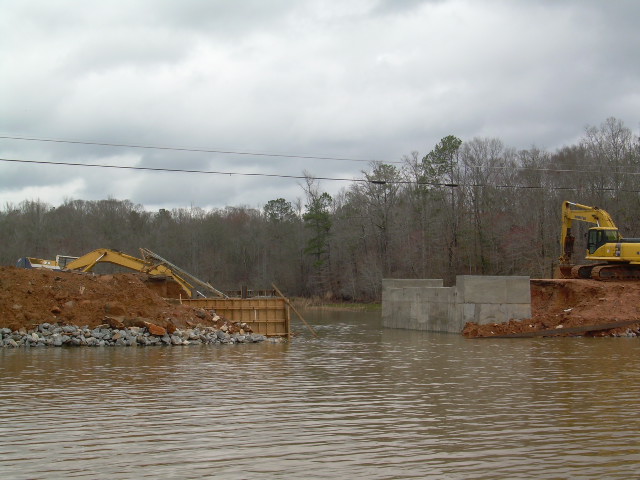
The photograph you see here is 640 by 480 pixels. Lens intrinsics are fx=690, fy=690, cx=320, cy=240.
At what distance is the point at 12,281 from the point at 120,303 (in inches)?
159

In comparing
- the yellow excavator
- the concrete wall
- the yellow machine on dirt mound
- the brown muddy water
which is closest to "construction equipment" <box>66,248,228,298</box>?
the yellow machine on dirt mound

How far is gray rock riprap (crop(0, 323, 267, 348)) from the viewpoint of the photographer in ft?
75.2

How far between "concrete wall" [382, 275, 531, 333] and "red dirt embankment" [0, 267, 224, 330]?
10944mm

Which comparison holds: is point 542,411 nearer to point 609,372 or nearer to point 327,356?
point 609,372

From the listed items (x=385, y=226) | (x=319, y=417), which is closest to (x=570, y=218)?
(x=319, y=417)

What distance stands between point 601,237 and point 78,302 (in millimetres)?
23535

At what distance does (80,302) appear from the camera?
25.1m

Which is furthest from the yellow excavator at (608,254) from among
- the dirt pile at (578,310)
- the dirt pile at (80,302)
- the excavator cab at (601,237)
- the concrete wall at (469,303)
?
the dirt pile at (80,302)

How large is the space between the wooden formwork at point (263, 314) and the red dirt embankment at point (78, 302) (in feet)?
5.56

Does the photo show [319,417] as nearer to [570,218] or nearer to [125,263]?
[125,263]

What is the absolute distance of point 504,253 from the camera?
205 ft

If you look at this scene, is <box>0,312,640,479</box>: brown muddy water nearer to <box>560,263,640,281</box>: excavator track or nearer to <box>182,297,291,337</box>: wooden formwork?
<box>182,297,291,337</box>: wooden formwork

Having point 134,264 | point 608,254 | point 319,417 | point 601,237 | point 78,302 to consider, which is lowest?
point 319,417

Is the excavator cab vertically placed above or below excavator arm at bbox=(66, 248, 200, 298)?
above
